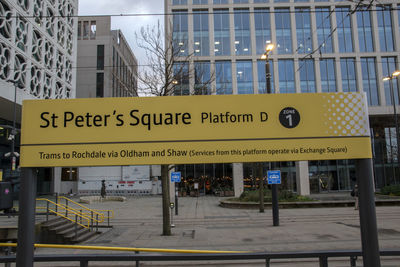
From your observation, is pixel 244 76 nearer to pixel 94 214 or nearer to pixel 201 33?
pixel 201 33

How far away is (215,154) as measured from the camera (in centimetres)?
366

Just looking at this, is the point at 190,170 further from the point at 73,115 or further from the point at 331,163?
the point at 73,115

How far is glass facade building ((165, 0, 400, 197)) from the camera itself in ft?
122

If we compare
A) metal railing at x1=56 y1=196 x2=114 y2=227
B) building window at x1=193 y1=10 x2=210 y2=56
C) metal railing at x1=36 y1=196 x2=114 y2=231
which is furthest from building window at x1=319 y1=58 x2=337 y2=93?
metal railing at x1=36 y1=196 x2=114 y2=231

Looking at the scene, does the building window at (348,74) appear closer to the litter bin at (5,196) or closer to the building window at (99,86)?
the litter bin at (5,196)

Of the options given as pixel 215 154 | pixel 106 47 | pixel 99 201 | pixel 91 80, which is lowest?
pixel 99 201

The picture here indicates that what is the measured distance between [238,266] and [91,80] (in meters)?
56.6

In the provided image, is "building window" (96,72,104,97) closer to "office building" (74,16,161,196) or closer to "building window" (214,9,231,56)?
"office building" (74,16,161,196)

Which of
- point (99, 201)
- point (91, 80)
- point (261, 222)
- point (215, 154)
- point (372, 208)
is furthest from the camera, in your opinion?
point (91, 80)

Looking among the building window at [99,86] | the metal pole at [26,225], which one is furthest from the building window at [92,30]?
the metal pole at [26,225]

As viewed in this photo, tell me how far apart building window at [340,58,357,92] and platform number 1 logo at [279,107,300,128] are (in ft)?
122

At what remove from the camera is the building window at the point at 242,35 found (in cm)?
3809

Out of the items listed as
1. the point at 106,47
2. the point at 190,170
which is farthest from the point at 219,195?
the point at 106,47

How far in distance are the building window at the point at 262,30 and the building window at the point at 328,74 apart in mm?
6932
